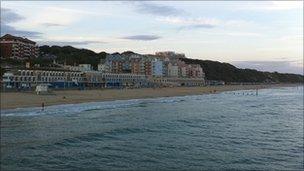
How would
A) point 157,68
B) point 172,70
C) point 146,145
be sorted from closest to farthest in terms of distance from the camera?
1. point 146,145
2. point 157,68
3. point 172,70

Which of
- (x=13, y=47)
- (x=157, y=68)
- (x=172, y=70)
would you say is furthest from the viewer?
(x=172, y=70)

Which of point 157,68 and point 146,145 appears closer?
point 146,145

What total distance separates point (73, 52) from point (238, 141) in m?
126

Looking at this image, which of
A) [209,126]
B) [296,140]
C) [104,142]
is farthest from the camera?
[209,126]

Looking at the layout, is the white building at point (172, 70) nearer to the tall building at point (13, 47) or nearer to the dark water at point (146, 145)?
the tall building at point (13, 47)

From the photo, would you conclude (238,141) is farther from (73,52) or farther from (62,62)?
(73,52)

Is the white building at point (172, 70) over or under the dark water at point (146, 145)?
over

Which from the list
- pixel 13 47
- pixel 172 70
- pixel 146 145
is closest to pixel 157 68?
pixel 172 70

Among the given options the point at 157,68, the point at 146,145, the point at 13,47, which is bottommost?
the point at 146,145

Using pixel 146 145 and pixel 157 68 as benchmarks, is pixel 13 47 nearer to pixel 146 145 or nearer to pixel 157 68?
pixel 157 68

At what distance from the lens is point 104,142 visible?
1927cm

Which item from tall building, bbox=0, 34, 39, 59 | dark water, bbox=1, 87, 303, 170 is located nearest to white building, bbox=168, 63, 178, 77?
tall building, bbox=0, 34, 39, 59

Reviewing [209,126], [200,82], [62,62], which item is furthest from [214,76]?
[209,126]

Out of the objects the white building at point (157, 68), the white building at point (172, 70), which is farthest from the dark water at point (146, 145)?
the white building at point (172, 70)
